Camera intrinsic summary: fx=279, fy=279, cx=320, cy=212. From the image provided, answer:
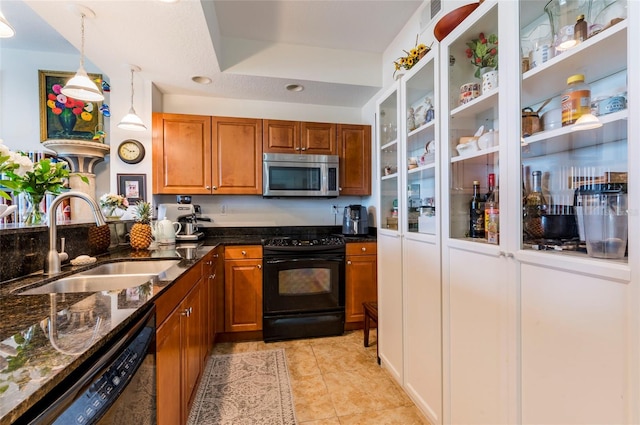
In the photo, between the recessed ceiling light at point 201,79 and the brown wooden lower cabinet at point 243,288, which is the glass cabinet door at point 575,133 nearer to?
the brown wooden lower cabinet at point 243,288

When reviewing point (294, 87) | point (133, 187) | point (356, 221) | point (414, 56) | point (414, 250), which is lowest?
point (414, 250)

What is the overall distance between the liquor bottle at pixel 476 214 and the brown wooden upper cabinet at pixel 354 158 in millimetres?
1775

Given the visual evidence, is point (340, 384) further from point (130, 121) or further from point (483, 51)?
point (130, 121)

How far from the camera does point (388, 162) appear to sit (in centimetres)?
223

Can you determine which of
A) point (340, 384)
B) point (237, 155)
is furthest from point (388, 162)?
point (340, 384)

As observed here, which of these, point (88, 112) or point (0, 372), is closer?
point (0, 372)

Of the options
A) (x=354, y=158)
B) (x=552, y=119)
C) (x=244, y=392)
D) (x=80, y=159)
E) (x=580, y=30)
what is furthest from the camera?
(x=354, y=158)

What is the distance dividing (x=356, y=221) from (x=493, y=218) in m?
1.89

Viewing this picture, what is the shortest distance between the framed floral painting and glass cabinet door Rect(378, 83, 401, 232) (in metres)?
2.84

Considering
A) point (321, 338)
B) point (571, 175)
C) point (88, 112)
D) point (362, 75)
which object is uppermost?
point (362, 75)

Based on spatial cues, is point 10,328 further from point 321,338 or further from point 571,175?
point 321,338

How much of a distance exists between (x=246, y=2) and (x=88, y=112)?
2035mm

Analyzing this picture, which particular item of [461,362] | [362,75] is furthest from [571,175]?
[362,75]

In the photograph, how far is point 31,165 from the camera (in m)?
1.34
